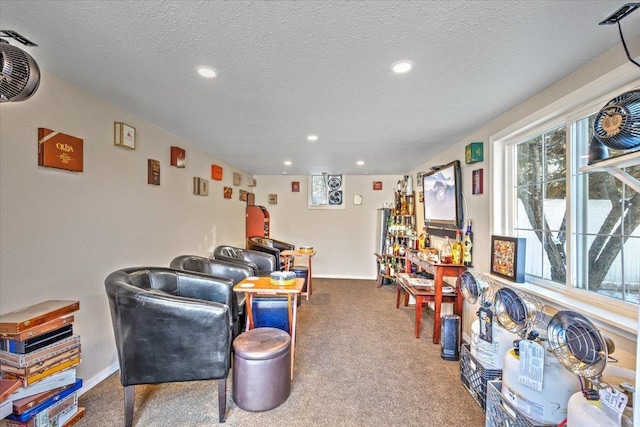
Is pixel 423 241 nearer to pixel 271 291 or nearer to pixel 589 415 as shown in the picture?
pixel 271 291

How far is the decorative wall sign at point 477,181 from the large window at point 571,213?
0.27 m

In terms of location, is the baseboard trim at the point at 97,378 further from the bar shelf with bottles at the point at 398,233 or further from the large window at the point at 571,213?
the bar shelf with bottles at the point at 398,233

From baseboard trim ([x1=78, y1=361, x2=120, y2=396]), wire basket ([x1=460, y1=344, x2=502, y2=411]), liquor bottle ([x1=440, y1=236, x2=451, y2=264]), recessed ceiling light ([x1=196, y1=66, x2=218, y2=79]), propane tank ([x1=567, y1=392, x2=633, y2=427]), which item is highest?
recessed ceiling light ([x1=196, y1=66, x2=218, y2=79])

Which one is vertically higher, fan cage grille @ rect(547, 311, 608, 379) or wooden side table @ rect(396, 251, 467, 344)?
fan cage grille @ rect(547, 311, 608, 379)

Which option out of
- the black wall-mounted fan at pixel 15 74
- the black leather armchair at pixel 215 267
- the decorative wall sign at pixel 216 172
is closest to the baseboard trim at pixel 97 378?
the black leather armchair at pixel 215 267

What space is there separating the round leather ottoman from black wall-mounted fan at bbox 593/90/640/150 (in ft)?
6.81

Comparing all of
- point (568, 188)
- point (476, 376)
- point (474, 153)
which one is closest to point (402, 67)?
point (568, 188)

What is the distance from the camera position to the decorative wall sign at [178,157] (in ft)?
10.8

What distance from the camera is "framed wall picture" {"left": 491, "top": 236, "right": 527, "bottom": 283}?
2266mm

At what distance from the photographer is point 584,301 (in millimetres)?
1800

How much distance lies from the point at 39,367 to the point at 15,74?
60.4 inches

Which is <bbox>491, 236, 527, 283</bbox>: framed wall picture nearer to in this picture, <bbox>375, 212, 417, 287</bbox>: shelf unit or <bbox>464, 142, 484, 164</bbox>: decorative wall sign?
<bbox>464, 142, 484, 164</bbox>: decorative wall sign

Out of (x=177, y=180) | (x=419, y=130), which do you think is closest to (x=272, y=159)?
(x=177, y=180)

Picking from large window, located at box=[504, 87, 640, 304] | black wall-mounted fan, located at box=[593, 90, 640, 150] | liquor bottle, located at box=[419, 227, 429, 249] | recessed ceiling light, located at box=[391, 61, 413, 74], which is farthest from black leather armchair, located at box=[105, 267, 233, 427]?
liquor bottle, located at box=[419, 227, 429, 249]
